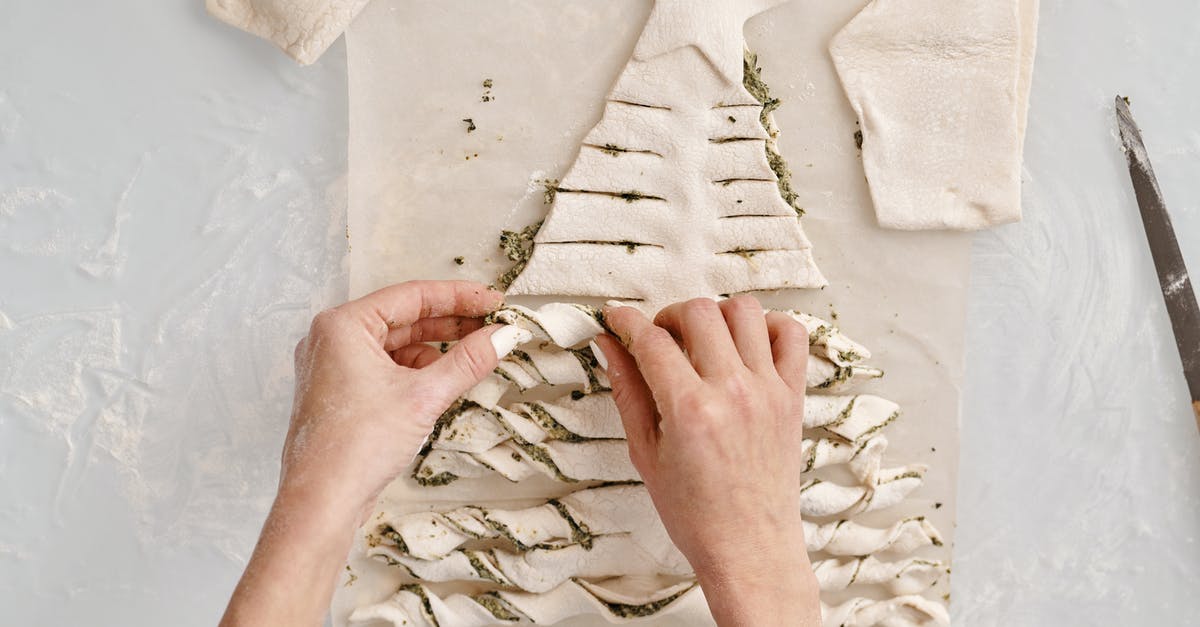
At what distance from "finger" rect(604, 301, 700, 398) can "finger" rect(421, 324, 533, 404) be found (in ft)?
0.81

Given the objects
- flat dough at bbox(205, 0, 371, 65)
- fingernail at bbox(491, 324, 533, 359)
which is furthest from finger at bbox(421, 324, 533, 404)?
flat dough at bbox(205, 0, 371, 65)

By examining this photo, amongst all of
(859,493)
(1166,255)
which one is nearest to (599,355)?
(859,493)

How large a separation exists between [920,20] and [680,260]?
31.4 inches

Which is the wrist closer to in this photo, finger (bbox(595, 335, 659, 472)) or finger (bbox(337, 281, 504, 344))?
finger (bbox(595, 335, 659, 472))

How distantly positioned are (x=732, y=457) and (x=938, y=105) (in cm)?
102

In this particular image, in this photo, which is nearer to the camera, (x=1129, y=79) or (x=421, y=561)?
(x=421, y=561)

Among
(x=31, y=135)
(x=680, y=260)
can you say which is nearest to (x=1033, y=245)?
(x=680, y=260)

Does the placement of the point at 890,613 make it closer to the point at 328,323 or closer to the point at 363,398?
the point at 363,398

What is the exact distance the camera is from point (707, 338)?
1.55m

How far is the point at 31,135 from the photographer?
197 cm

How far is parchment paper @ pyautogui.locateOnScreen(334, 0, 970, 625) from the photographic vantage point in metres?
1.87

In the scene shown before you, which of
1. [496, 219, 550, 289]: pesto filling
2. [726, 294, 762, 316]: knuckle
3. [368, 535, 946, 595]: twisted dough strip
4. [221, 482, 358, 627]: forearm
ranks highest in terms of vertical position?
[496, 219, 550, 289]: pesto filling

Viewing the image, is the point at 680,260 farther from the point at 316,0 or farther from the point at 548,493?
the point at 316,0

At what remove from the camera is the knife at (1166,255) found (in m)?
2.02
